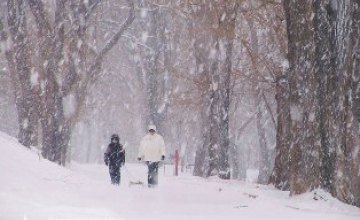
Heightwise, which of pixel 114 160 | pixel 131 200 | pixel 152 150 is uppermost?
pixel 152 150

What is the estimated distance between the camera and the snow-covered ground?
8.76 meters

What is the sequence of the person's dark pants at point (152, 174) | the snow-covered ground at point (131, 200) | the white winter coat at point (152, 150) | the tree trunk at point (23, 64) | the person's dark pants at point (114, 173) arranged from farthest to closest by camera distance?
the tree trunk at point (23, 64) < the person's dark pants at point (114, 173) < the white winter coat at point (152, 150) < the person's dark pants at point (152, 174) < the snow-covered ground at point (131, 200)

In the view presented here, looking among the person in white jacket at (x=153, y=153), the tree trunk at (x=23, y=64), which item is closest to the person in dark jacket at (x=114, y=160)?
the person in white jacket at (x=153, y=153)

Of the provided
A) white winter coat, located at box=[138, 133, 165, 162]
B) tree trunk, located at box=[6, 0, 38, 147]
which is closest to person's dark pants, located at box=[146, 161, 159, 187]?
white winter coat, located at box=[138, 133, 165, 162]

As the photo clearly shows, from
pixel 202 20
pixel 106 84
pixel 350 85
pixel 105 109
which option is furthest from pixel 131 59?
pixel 350 85

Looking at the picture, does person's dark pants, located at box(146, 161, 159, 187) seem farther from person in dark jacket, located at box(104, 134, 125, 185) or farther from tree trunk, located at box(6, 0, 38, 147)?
tree trunk, located at box(6, 0, 38, 147)

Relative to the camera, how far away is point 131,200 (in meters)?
12.1

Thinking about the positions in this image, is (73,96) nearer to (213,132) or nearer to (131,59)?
(213,132)

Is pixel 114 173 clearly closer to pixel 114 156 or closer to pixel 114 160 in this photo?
pixel 114 160

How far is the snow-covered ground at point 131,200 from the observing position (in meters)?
8.76

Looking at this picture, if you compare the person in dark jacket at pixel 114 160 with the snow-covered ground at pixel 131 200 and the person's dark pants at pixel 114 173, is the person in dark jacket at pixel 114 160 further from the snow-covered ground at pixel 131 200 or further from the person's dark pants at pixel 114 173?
the snow-covered ground at pixel 131 200

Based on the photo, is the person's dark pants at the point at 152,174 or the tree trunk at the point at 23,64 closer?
the person's dark pants at the point at 152,174

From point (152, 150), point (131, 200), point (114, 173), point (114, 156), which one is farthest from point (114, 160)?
point (131, 200)

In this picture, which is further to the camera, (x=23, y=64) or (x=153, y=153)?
(x=23, y=64)
